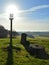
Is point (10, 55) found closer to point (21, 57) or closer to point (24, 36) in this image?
point (21, 57)

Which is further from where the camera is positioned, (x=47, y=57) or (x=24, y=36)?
(x=24, y=36)

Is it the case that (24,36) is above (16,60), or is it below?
above

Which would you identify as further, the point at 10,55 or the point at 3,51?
the point at 3,51

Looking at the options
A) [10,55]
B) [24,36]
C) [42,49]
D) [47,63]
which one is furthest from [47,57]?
[24,36]

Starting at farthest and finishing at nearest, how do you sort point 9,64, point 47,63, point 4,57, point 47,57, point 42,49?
point 42,49 < point 47,57 < point 4,57 < point 47,63 < point 9,64

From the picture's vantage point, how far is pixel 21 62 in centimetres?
2686

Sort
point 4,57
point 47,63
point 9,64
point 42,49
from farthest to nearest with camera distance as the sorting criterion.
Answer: point 42,49, point 4,57, point 47,63, point 9,64

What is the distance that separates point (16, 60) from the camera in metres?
27.8

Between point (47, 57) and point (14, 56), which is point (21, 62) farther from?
point (47, 57)

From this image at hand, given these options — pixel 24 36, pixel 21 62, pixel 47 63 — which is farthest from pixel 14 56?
pixel 24 36

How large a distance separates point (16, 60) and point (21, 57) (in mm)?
2071

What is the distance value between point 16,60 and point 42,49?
32.0ft

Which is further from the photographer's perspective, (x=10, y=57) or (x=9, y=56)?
(x=9, y=56)

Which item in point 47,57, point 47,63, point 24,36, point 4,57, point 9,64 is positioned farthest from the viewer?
point 24,36
